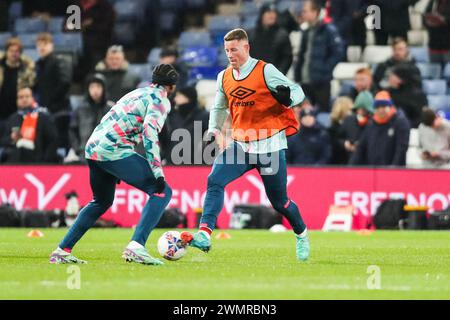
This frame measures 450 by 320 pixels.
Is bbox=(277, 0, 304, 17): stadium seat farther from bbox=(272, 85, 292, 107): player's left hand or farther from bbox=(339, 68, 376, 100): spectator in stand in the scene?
bbox=(272, 85, 292, 107): player's left hand

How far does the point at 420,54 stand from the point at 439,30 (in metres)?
0.74

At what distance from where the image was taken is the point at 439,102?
86.8ft

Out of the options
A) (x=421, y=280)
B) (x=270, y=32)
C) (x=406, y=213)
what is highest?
(x=270, y=32)

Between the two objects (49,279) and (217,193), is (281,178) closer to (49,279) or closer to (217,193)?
(217,193)

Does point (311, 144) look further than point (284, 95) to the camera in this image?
Yes

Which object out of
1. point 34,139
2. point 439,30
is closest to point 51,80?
point 34,139

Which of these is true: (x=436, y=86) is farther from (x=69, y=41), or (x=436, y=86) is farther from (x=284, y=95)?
(x=284, y=95)

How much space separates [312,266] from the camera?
1370 cm

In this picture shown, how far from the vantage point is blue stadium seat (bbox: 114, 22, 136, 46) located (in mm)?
29484

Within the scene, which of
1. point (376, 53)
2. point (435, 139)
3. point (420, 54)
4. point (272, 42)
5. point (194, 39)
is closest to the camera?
point (435, 139)

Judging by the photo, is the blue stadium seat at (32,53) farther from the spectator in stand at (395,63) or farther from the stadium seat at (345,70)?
the spectator in stand at (395,63)

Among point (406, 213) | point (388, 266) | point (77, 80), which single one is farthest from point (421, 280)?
point (77, 80)

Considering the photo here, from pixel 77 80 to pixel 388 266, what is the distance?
644 inches

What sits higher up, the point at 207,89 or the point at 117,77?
the point at 117,77
